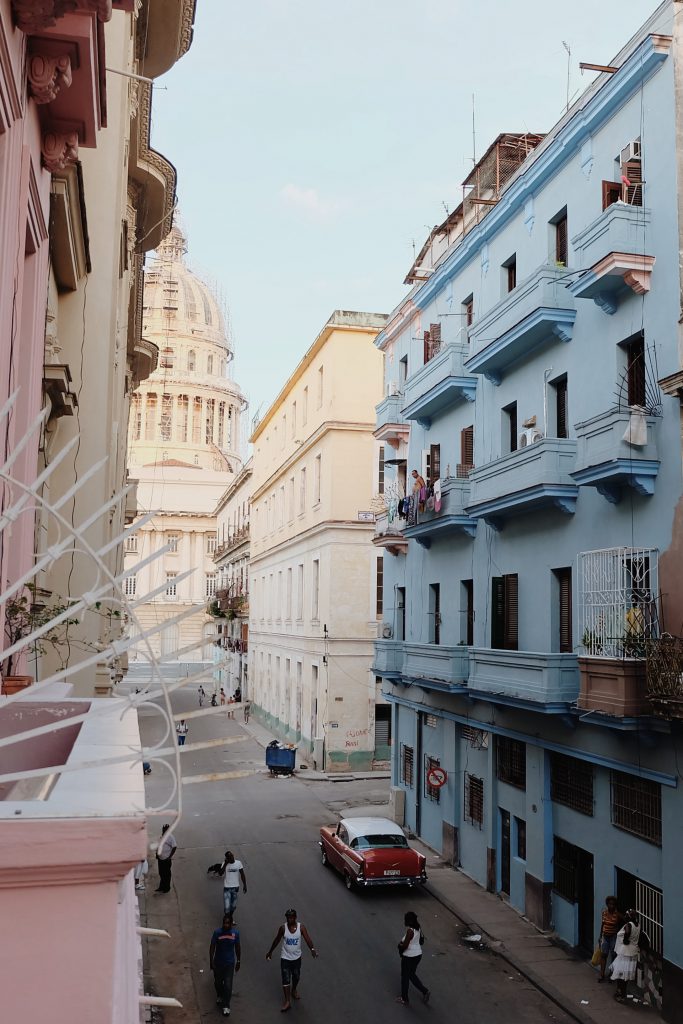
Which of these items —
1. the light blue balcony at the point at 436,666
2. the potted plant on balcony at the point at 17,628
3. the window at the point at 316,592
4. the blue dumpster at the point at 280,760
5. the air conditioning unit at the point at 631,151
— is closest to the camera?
the potted plant on balcony at the point at 17,628

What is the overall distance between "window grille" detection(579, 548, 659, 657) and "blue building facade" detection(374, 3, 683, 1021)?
0.11 feet

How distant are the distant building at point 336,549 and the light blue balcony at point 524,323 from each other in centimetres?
1564

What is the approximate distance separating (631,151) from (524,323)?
3.55 meters

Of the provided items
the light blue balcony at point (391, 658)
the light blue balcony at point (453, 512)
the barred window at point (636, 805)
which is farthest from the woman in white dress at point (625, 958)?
the light blue balcony at point (391, 658)

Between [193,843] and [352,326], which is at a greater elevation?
[352,326]

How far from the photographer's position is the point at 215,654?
241 ft

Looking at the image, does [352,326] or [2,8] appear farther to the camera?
[352,326]

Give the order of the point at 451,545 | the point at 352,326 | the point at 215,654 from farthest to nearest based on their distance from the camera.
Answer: the point at 215,654 < the point at 352,326 < the point at 451,545

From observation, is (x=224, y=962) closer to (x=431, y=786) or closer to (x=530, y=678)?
(x=530, y=678)

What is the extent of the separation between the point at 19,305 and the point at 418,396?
18427 mm

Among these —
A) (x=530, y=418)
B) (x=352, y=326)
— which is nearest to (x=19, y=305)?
(x=530, y=418)

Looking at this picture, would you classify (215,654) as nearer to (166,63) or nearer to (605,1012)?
(166,63)

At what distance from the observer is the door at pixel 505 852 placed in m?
19.5

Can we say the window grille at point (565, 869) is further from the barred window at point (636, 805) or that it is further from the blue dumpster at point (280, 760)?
the blue dumpster at point (280, 760)
